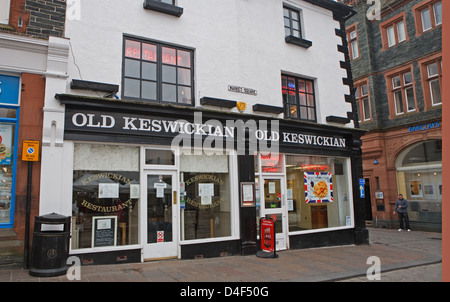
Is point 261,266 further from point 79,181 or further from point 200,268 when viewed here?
point 79,181

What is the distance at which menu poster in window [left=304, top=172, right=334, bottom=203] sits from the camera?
1073 centimetres

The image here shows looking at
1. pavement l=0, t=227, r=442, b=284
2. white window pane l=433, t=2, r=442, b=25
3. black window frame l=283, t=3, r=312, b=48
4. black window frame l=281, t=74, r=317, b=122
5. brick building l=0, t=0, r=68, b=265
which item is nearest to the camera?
pavement l=0, t=227, r=442, b=284

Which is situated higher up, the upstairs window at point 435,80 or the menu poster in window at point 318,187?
the upstairs window at point 435,80

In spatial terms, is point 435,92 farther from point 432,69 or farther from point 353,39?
point 353,39

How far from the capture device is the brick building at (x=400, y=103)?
51.4ft

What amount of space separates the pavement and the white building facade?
540 mm

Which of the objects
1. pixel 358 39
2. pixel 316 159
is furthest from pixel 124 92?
pixel 358 39

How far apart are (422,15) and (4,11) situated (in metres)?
17.1

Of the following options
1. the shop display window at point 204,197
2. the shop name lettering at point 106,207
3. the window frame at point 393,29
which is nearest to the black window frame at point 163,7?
the shop display window at point 204,197

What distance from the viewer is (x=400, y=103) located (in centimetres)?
1741

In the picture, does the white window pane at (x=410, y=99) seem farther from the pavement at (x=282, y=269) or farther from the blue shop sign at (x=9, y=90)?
the blue shop sign at (x=9, y=90)

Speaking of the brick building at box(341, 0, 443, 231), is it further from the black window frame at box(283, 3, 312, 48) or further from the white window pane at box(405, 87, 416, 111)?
the black window frame at box(283, 3, 312, 48)

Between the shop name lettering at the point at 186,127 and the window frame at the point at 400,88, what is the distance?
27.1 feet

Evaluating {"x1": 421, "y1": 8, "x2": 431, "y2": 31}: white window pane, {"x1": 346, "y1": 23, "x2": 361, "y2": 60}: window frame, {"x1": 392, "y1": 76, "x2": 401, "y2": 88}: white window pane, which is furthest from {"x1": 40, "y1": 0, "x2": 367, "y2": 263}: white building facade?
{"x1": 346, "y1": 23, "x2": 361, "y2": 60}: window frame
